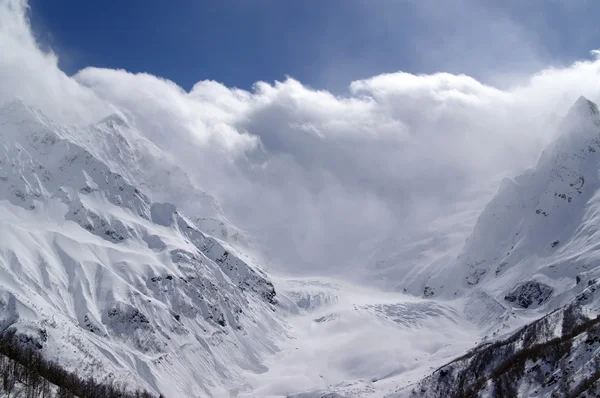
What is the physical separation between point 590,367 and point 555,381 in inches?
511

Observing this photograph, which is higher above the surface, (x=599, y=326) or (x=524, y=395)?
(x=599, y=326)

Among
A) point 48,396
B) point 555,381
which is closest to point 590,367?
point 555,381

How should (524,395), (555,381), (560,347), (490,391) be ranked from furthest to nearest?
(490,391), (560,347), (524,395), (555,381)

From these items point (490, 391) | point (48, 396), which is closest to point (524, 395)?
point (490, 391)

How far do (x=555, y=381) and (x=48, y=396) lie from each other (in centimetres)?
14597

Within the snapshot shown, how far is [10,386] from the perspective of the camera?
19238cm

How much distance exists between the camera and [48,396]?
196875mm

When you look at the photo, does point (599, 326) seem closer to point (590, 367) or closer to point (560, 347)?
point (560, 347)

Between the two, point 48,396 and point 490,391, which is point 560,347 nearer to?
point 490,391

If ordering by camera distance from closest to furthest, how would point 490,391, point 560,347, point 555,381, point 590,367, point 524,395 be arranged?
point 590,367 → point 555,381 → point 524,395 → point 560,347 → point 490,391

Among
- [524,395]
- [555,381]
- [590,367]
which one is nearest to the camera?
[590,367]

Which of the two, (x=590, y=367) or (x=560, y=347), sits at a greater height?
(x=560, y=347)

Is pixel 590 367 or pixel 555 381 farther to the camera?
pixel 555 381

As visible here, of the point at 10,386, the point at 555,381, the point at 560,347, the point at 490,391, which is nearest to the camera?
the point at 555,381
